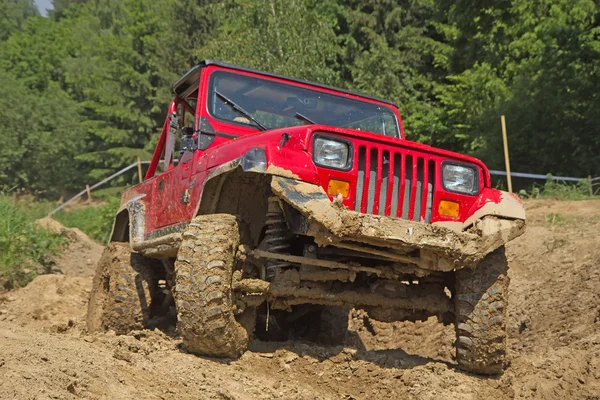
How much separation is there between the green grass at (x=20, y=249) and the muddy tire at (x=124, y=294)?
12.4ft

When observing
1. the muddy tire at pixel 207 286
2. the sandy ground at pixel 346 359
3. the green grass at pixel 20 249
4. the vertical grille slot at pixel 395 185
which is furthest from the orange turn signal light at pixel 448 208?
the green grass at pixel 20 249

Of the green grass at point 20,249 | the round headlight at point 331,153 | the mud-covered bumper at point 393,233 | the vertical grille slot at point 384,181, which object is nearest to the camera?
the mud-covered bumper at point 393,233

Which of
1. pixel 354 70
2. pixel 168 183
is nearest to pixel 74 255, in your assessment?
pixel 168 183

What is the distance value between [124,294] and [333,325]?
6.17 ft

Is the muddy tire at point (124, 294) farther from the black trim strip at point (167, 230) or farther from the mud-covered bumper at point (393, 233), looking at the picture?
the mud-covered bumper at point (393, 233)

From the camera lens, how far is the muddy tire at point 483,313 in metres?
5.60

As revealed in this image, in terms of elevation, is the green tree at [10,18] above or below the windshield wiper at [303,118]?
above

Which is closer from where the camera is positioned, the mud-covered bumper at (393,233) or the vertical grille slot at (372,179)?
the mud-covered bumper at (393,233)

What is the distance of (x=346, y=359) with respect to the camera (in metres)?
5.95

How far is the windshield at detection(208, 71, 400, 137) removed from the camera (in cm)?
651

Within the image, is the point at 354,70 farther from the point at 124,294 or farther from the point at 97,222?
the point at 124,294

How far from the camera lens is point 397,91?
85.5 ft

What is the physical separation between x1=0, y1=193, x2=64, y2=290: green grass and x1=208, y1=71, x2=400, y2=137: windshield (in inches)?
217

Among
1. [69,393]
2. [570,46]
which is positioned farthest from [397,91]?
[69,393]
